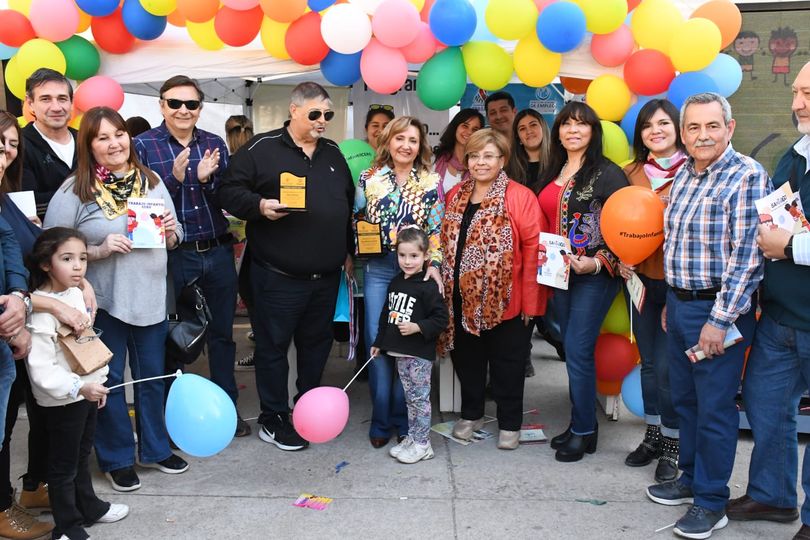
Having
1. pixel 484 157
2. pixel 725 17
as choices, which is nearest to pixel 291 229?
pixel 484 157

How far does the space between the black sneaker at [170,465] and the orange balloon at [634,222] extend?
2521 mm

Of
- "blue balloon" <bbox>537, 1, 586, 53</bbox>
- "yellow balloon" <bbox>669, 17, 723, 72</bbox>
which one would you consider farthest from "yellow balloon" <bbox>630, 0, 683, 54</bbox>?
"blue balloon" <bbox>537, 1, 586, 53</bbox>

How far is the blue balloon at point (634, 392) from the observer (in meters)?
4.32

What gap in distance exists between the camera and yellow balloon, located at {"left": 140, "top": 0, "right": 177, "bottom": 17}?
4469 mm

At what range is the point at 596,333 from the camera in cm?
406

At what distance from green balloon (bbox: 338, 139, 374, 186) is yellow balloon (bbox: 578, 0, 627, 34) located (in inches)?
60.3

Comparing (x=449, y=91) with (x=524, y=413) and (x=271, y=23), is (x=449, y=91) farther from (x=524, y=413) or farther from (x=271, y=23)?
(x=524, y=413)

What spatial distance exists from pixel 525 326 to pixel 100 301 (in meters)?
2.23

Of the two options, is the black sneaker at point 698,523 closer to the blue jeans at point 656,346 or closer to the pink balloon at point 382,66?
the blue jeans at point 656,346

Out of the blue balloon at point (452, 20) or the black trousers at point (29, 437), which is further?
the blue balloon at point (452, 20)

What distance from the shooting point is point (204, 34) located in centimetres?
474

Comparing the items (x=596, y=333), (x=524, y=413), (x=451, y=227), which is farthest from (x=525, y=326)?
(x=524, y=413)

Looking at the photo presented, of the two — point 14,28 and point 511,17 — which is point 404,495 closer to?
point 511,17

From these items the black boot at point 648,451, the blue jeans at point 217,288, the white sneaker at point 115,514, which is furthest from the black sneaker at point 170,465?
the black boot at point 648,451
